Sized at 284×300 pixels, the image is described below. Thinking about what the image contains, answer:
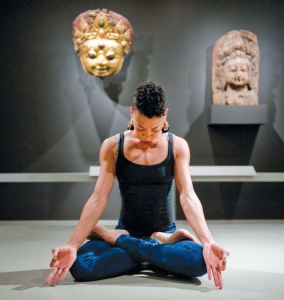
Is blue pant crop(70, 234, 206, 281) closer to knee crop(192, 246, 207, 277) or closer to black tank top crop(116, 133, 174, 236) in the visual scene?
knee crop(192, 246, 207, 277)

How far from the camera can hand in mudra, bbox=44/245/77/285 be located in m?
2.20

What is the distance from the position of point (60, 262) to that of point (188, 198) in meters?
0.69

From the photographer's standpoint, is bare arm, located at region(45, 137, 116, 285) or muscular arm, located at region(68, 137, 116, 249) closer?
bare arm, located at region(45, 137, 116, 285)

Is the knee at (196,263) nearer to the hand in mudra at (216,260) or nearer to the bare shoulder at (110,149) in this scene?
the hand in mudra at (216,260)

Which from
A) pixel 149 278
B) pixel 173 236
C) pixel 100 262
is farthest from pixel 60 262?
pixel 173 236

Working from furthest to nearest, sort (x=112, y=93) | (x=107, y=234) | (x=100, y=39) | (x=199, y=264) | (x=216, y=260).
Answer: (x=112, y=93), (x=100, y=39), (x=107, y=234), (x=199, y=264), (x=216, y=260)

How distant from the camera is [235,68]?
165 inches

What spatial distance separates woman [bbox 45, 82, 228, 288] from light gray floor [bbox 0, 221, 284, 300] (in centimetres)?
7

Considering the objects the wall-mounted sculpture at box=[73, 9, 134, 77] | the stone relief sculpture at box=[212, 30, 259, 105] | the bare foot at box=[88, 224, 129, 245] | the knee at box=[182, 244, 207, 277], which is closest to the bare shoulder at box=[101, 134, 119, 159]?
the bare foot at box=[88, 224, 129, 245]

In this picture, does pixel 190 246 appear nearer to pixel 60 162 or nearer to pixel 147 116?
pixel 147 116

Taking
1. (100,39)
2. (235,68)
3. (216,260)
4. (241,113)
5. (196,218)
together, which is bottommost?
(216,260)

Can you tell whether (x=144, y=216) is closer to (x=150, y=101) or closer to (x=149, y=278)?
(x=149, y=278)

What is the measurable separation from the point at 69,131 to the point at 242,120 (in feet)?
5.18

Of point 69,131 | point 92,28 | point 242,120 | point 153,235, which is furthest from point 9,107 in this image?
point 153,235
